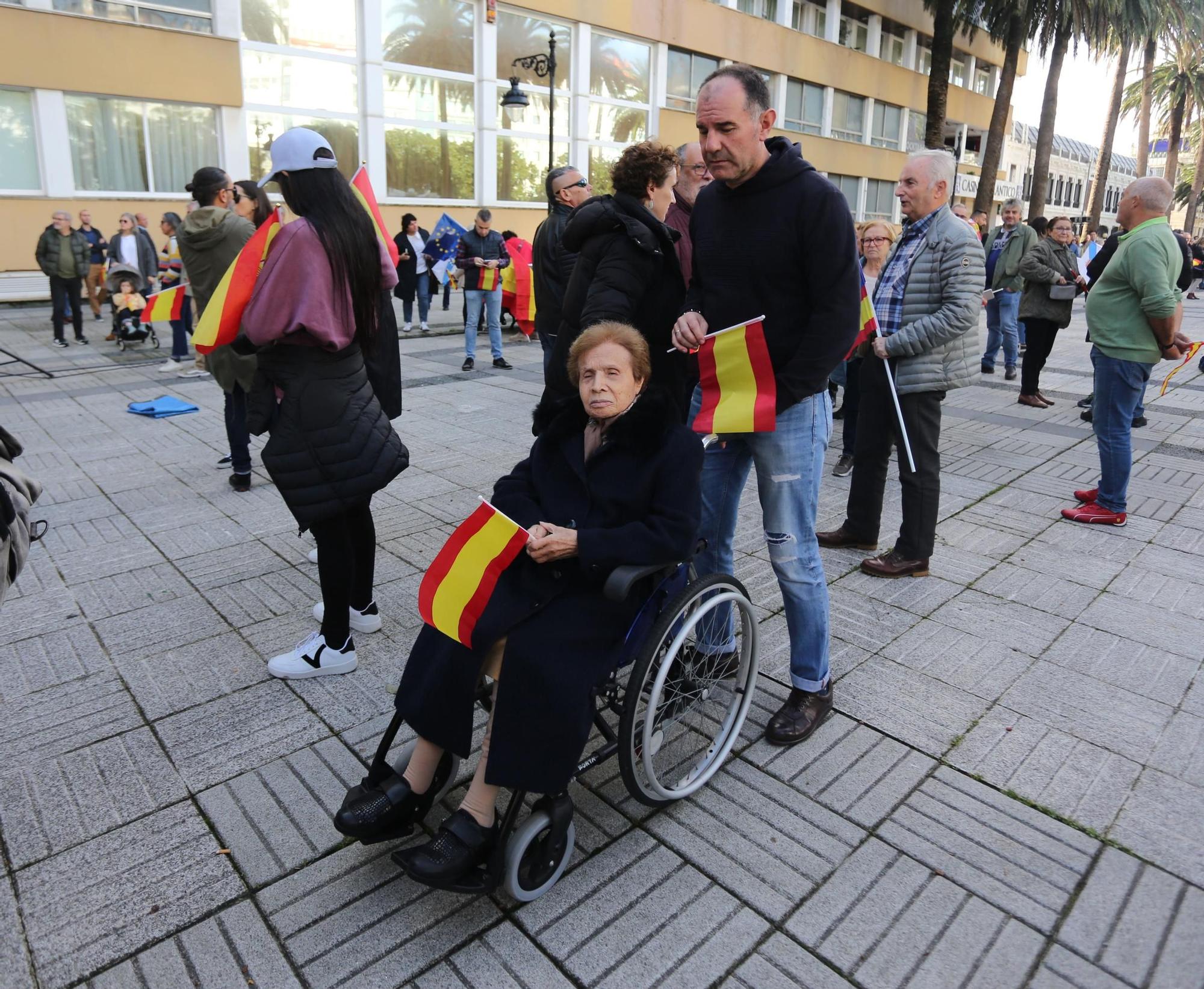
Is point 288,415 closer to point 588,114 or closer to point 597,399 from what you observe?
point 597,399

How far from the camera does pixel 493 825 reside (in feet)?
7.39

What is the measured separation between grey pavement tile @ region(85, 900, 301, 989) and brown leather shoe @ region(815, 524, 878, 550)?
345 cm

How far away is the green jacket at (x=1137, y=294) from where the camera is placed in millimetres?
4840

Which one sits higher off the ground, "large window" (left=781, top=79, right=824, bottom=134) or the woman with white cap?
"large window" (left=781, top=79, right=824, bottom=134)

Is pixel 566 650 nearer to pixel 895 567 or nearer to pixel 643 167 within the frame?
pixel 643 167

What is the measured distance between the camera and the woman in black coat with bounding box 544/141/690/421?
3.06 metres

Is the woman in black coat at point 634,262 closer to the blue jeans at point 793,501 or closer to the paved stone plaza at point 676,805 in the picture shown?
the blue jeans at point 793,501

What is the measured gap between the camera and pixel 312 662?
3330 mm

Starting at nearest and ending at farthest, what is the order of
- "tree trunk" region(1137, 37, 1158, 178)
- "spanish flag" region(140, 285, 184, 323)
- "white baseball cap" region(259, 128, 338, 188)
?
"white baseball cap" region(259, 128, 338, 188) → "spanish flag" region(140, 285, 184, 323) → "tree trunk" region(1137, 37, 1158, 178)

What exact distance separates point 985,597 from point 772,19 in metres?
30.4

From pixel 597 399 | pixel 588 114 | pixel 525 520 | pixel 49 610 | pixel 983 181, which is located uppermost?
pixel 588 114

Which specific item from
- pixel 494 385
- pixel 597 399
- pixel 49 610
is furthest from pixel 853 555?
pixel 494 385

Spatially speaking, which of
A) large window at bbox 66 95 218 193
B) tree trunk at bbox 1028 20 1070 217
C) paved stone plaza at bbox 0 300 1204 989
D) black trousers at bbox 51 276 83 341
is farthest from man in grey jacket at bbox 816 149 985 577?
tree trunk at bbox 1028 20 1070 217

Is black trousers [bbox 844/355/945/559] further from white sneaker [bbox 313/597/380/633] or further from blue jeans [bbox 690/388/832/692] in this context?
white sneaker [bbox 313/597/380/633]
